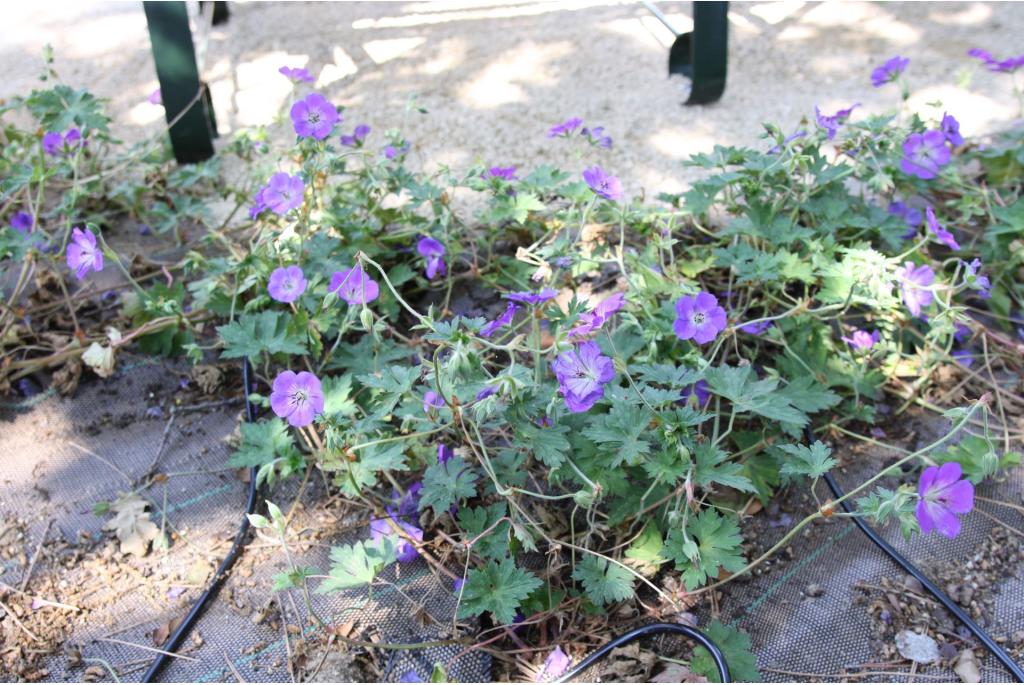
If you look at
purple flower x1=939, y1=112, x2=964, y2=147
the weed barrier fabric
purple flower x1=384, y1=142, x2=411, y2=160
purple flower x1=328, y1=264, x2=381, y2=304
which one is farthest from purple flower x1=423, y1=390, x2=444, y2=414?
purple flower x1=939, y1=112, x2=964, y2=147

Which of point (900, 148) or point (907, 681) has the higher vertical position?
point (900, 148)

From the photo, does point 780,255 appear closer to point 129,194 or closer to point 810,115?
point 810,115

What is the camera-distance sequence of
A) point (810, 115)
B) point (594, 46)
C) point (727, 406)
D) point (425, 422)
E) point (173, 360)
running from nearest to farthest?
point (425, 422), point (727, 406), point (173, 360), point (810, 115), point (594, 46)

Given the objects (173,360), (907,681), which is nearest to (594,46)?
(173,360)

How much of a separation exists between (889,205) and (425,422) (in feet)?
4.67

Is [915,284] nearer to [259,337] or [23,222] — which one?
[259,337]

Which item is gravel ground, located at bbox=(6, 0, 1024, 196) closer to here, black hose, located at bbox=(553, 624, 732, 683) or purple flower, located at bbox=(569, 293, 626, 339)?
purple flower, located at bbox=(569, 293, 626, 339)

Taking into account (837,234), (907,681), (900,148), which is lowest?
(907,681)

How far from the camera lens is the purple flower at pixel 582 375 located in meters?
1.63

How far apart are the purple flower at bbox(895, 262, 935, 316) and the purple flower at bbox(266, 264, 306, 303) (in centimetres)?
130

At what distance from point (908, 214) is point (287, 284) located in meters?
1.57

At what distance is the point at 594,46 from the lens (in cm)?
349

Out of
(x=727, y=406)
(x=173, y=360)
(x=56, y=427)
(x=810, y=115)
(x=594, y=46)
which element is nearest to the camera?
(x=727, y=406)

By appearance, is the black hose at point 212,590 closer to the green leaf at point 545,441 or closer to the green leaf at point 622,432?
the green leaf at point 545,441
